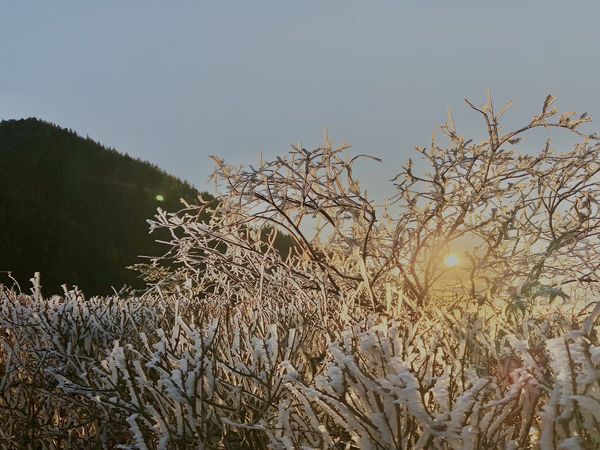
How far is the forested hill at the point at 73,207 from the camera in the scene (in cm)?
2114

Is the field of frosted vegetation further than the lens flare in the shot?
No

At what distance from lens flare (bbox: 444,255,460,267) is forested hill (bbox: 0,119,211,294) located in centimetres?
1781

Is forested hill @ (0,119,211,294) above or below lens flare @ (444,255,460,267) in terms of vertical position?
above

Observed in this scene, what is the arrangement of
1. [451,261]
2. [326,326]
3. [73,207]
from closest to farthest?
[326,326], [451,261], [73,207]

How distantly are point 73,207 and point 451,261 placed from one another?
860 inches

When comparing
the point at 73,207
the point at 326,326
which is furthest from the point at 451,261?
the point at 73,207

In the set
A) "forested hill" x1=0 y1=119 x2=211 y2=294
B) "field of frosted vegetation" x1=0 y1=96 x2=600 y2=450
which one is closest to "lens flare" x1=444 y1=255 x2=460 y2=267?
"field of frosted vegetation" x1=0 y1=96 x2=600 y2=450

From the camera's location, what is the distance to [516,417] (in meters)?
2.19

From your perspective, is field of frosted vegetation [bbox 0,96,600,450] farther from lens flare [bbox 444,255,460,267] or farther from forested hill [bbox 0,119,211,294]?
forested hill [bbox 0,119,211,294]

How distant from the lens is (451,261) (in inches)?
161

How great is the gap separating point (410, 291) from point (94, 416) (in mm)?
2085

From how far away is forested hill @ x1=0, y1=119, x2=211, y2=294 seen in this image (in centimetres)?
2114

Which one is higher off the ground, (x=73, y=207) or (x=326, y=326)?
(x=73, y=207)

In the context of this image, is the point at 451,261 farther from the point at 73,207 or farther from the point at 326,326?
the point at 73,207
